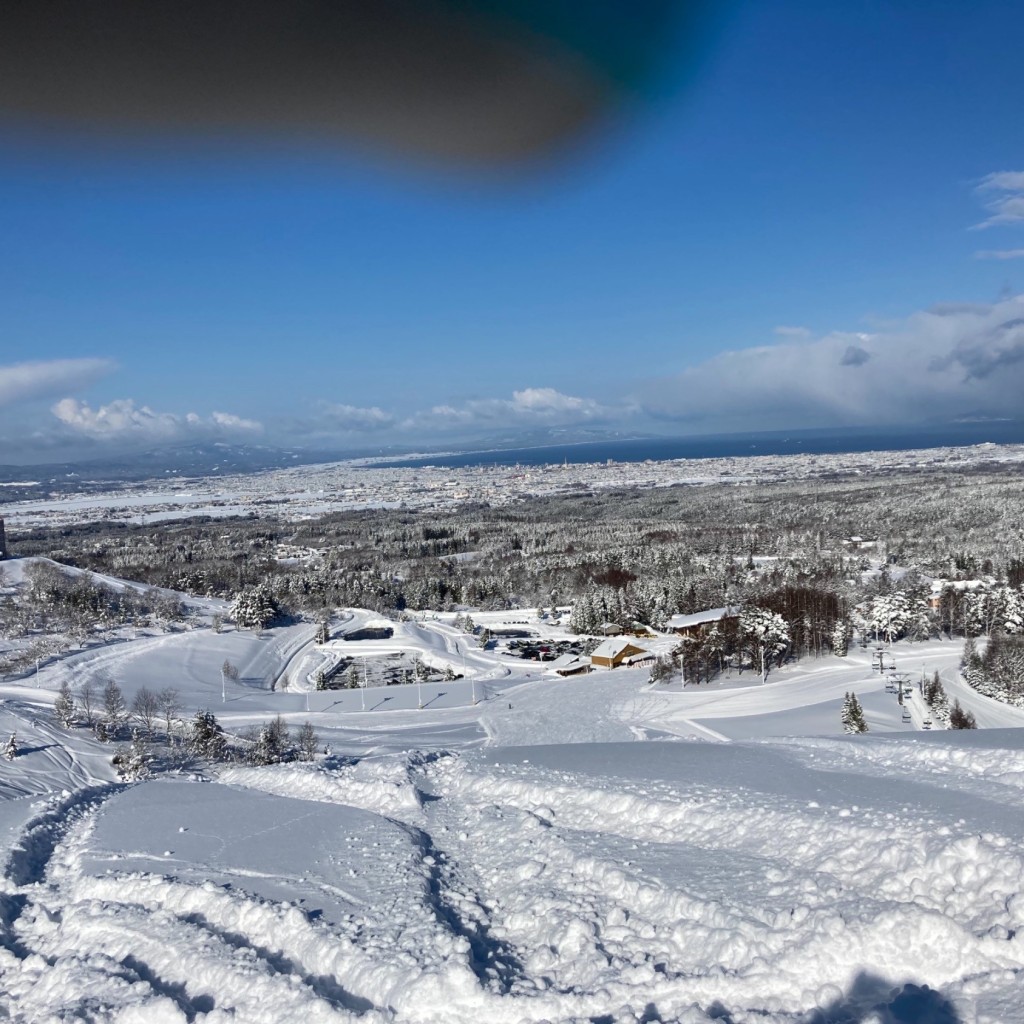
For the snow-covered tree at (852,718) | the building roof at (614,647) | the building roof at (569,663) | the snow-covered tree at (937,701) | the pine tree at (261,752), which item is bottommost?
the building roof at (569,663)

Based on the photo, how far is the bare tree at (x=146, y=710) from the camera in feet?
63.6

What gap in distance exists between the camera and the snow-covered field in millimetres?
4742

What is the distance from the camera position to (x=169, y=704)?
74.5 feet

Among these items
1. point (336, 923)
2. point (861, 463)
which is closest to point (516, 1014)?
point (336, 923)

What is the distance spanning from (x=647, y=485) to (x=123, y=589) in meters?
115

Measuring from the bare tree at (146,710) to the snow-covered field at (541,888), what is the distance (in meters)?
8.64

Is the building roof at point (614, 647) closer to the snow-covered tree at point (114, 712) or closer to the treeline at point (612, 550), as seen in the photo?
the treeline at point (612, 550)

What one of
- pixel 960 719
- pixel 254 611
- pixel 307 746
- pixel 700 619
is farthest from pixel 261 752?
pixel 254 611

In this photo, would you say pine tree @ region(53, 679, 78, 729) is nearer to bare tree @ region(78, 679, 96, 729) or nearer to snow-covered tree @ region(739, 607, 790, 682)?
bare tree @ region(78, 679, 96, 729)

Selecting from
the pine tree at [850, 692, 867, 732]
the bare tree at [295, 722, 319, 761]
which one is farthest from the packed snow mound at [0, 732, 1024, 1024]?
the pine tree at [850, 692, 867, 732]

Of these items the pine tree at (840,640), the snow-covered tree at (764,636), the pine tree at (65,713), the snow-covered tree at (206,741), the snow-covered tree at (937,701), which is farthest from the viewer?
the pine tree at (840,640)

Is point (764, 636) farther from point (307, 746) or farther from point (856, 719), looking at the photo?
point (307, 746)

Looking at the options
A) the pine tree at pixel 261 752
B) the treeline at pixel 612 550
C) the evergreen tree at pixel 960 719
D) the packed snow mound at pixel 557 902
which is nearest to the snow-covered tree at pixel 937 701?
the evergreen tree at pixel 960 719

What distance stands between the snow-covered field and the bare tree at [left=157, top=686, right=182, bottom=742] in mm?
9119
